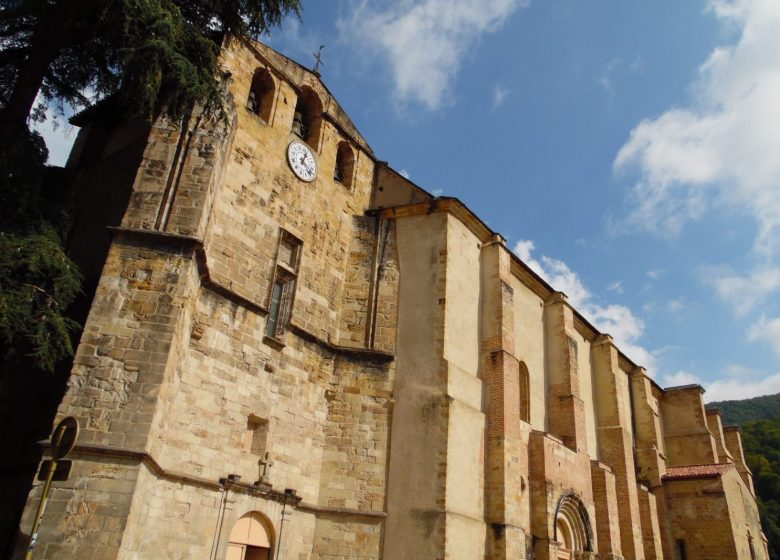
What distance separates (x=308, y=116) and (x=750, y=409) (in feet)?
259

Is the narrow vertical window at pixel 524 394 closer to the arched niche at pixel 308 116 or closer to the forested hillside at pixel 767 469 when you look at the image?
the arched niche at pixel 308 116

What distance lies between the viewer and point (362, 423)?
582 inches

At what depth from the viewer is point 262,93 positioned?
1605cm

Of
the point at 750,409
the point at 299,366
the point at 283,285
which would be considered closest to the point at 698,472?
the point at 299,366

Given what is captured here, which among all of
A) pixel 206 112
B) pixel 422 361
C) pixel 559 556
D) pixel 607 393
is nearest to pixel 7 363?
pixel 206 112

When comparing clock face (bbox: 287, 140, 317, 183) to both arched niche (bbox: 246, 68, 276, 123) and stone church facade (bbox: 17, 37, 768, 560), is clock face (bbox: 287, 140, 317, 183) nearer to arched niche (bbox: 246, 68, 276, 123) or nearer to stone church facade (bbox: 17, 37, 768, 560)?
stone church facade (bbox: 17, 37, 768, 560)

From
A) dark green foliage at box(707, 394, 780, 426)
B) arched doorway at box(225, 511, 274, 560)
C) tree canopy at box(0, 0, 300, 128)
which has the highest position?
dark green foliage at box(707, 394, 780, 426)

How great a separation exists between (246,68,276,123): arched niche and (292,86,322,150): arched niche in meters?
1.16

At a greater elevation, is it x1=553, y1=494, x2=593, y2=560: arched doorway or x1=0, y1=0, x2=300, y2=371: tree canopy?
x1=0, y1=0, x2=300, y2=371: tree canopy

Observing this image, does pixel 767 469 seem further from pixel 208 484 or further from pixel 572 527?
pixel 208 484

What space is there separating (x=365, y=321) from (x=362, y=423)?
2.63 meters

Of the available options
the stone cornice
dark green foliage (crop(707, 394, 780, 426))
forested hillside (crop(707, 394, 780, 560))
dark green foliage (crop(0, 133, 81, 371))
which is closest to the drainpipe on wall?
the stone cornice

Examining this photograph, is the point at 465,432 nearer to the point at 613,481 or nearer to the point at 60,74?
the point at 613,481

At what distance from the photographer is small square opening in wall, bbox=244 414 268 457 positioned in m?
12.9
